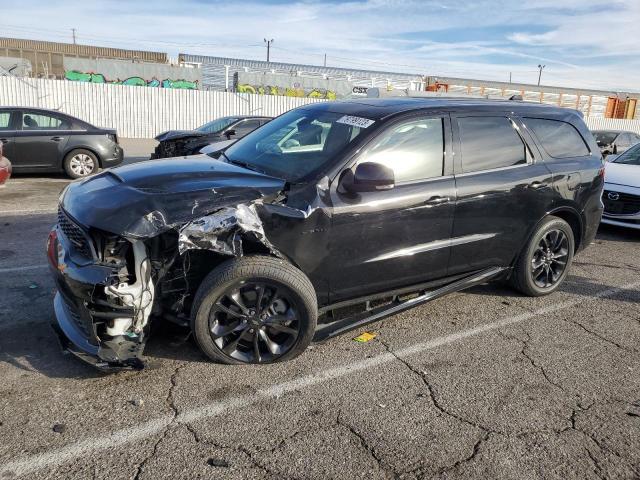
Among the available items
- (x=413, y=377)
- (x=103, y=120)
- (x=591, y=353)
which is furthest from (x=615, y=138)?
(x=103, y=120)

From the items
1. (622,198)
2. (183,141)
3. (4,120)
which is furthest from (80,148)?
(622,198)

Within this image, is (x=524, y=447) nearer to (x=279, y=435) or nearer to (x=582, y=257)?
(x=279, y=435)

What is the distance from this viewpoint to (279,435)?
111 inches

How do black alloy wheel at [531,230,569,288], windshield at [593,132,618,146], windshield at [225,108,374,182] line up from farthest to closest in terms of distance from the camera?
windshield at [593,132,618,146], black alloy wheel at [531,230,569,288], windshield at [225,108,374,182]

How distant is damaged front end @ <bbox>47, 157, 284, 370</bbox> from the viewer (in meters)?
3.09

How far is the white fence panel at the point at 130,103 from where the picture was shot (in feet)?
67.9

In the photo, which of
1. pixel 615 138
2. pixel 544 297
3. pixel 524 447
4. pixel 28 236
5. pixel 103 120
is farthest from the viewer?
pixel 103 120

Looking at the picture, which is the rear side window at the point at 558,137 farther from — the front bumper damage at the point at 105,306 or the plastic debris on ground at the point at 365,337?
the front bumper damage at the point at 105,306

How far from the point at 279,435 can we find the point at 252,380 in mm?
592

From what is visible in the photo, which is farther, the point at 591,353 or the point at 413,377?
the point at 591,353

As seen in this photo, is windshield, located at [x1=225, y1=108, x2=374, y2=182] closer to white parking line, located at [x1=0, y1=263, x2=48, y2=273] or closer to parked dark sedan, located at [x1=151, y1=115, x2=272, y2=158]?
white parking line, located at [x1=0, y1=263, x2=48, y2=273]

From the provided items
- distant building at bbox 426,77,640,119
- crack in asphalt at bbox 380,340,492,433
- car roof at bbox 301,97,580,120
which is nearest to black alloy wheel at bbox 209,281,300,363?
crack in asphalt at bbox 380,340,492,433

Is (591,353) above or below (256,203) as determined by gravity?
below

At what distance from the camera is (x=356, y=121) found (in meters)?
4.02
